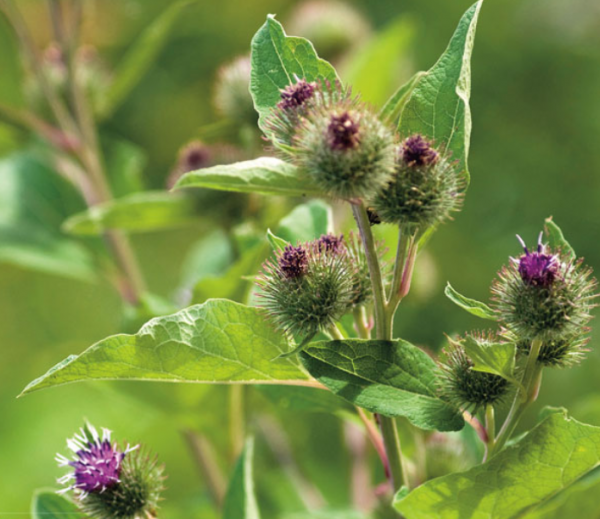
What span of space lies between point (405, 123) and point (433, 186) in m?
0.15

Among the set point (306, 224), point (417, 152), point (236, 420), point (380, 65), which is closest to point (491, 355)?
point (417, 152)

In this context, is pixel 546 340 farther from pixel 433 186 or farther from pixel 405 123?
→ pixel 405 123

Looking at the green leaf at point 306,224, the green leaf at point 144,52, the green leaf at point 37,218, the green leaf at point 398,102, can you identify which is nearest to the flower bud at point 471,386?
the green leaf at point 398,102

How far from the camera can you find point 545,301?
121 centimetres

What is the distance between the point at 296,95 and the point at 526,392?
58 cm

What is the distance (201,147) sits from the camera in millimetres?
2459

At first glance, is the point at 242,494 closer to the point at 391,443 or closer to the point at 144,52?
the point at 391,443

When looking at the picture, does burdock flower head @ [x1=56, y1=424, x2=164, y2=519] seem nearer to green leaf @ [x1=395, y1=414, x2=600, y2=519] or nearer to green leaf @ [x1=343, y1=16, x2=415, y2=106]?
green leaf @ [x1=395, y1=414, x2=600, y2=519]

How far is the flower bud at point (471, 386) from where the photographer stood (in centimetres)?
125

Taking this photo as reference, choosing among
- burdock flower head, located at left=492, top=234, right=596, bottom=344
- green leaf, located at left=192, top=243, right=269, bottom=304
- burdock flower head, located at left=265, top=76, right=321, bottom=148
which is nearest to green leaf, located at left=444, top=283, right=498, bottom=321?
burdock flower head, located at left=492, top=234, right=596, bottom=344

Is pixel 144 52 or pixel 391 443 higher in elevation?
pixel 144 52

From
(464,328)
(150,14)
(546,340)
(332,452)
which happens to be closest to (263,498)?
(332,452)

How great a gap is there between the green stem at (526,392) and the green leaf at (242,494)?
1.79 ft

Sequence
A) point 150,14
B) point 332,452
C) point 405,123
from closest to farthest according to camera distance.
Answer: point 405,123
point 332,452
point 150,14
